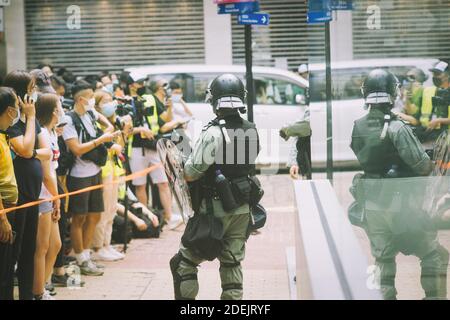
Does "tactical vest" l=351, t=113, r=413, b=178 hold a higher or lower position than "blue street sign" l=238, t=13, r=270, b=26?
lower

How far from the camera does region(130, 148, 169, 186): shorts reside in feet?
30.7

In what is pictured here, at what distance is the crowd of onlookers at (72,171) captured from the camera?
548 centimetres

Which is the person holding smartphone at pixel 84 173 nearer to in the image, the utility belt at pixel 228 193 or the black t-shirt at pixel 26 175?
the black t-shirt at pixel 26 175

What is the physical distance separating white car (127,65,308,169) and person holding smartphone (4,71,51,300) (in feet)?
24.9

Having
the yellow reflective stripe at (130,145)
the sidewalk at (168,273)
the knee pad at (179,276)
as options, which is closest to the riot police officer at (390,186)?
the knee pad at (179,276)

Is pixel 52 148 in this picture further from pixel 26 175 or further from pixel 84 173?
pixel 84 173

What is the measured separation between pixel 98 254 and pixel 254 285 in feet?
6.01

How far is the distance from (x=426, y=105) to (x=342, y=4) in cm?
116

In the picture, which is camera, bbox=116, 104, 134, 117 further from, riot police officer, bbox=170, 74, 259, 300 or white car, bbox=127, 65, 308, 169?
white car, bbox=127, 65, 308, 169

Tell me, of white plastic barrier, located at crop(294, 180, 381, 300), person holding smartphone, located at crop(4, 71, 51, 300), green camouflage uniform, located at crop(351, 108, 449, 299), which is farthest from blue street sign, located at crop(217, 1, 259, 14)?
green camouflage uniform, located at crop(351, 108, 449, 299)

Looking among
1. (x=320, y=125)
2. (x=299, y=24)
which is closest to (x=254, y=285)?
(x=320, y=125)

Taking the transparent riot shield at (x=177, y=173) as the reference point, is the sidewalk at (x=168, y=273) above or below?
below

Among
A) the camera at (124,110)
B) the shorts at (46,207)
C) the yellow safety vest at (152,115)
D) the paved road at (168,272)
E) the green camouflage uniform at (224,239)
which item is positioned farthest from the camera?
the yellow safety vest at (152,115)

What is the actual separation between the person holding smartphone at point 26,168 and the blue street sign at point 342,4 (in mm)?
2133
